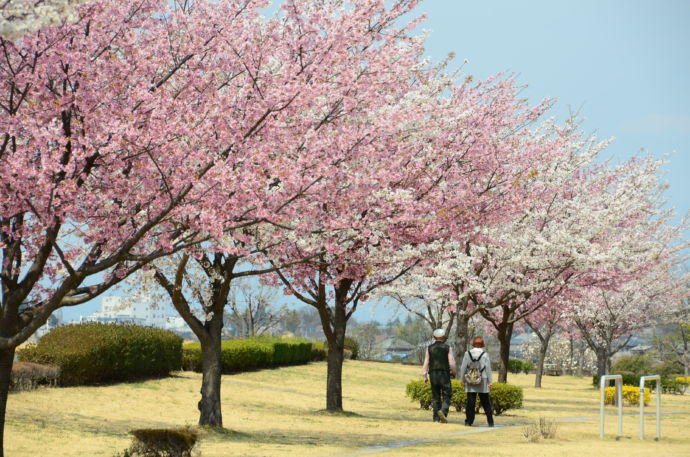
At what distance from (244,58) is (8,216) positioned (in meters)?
3.76

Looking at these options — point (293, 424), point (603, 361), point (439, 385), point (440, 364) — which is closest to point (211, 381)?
point (293, 424)

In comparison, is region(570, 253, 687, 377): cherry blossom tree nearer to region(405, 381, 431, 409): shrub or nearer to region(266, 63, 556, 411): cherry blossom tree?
region(405, 381, 431, 409): shrub

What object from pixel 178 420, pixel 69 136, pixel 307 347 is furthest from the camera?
pixel 307 347

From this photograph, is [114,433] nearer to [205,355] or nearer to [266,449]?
[205,355]

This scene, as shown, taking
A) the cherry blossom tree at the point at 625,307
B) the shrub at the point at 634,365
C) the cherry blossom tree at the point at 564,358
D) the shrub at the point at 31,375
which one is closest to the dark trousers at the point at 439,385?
the shrub at the point at 31,375

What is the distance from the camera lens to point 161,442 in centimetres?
1132

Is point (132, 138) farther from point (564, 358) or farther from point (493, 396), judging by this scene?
point (564, 358)

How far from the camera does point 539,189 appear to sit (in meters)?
23.5

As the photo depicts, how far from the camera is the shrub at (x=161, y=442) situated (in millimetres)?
11203

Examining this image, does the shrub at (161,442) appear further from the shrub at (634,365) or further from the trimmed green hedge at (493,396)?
the shrub at (634,365)

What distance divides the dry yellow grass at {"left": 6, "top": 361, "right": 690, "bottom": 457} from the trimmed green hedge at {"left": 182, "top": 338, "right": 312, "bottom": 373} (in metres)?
1.54

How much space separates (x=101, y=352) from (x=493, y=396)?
11370 mm

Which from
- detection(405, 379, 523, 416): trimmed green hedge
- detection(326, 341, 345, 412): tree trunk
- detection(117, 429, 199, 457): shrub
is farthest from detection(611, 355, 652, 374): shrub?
detection(117, 429, 199, 457): shrub

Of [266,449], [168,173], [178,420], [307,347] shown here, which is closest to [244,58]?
[168,173]
